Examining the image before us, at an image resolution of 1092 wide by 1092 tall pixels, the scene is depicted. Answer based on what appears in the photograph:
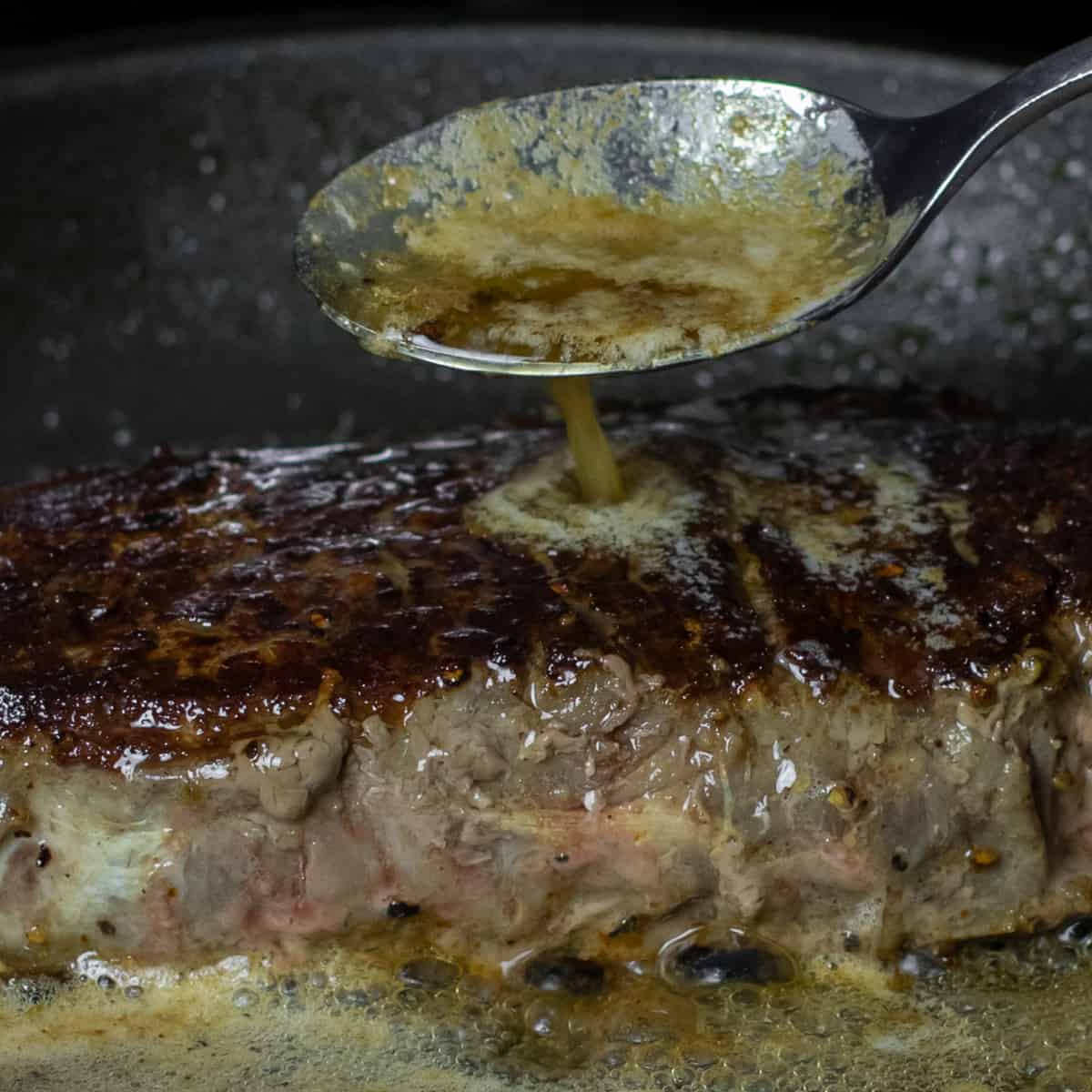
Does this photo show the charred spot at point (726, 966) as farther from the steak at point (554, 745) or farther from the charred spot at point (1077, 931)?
the charred spot at point (1077, 931)

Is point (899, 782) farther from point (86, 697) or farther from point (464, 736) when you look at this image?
point (86, 697)

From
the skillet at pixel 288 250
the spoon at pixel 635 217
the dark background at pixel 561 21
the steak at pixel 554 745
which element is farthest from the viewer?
the dark background at pixel 561 21

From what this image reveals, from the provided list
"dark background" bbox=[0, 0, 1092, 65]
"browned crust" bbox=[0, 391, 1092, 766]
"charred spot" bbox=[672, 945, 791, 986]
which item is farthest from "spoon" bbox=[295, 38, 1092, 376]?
"dark background" bbox=[0, 0, 1092, 65]

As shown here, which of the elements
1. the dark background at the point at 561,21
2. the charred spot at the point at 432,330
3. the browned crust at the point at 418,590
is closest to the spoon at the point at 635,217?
the charred spot at the point at 432,330

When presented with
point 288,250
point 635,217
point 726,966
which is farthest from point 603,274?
point 288,250

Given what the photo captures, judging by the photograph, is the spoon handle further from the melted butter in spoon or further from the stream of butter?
the stream of butter

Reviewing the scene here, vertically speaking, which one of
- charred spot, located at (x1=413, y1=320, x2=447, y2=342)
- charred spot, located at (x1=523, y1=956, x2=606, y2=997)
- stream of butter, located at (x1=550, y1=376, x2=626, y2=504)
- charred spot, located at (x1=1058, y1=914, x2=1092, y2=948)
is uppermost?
charred spot, located at (x1=413, y1=320, x2=447, y2=342)

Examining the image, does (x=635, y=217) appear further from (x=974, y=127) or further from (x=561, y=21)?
(x=561, y=21)

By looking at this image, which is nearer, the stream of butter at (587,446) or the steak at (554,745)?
the steak at (554,745)
